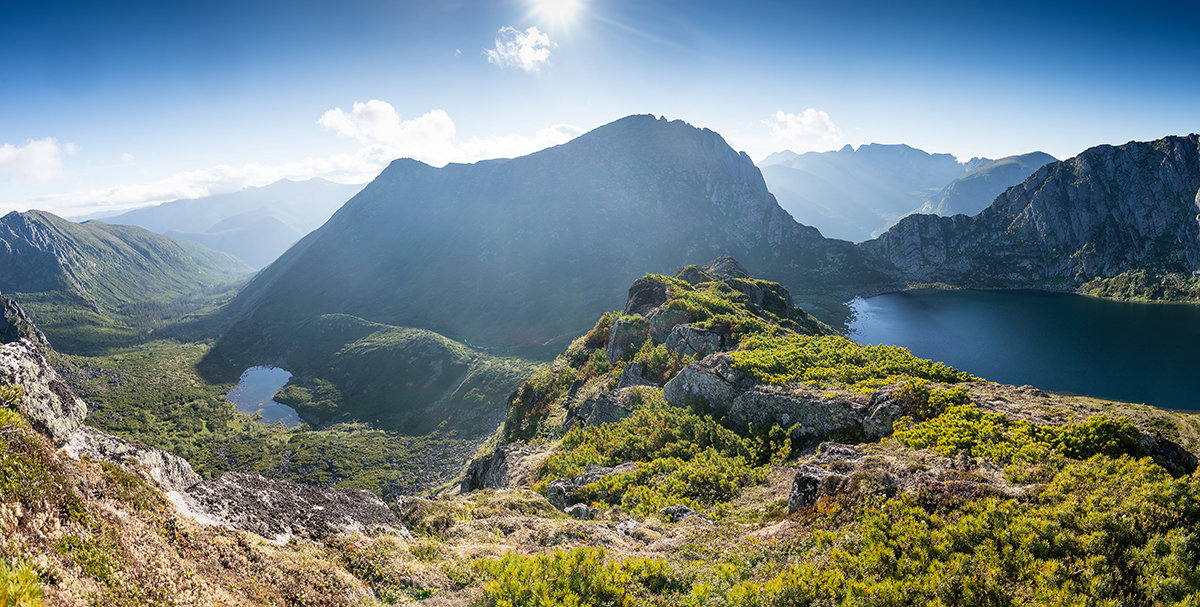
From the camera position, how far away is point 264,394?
13025cm

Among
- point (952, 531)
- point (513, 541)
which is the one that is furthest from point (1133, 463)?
point (513, 541)

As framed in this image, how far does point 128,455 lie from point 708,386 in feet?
74.4

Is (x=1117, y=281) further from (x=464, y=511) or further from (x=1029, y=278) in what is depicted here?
(x=464, y=511)

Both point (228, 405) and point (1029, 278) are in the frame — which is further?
point (1029, 278)

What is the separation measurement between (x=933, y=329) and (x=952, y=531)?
138929mm

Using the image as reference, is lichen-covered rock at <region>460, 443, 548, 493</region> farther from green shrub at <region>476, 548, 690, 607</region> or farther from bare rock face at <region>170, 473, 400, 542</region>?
green shrub at <region>476, 548, 690, 607</region>

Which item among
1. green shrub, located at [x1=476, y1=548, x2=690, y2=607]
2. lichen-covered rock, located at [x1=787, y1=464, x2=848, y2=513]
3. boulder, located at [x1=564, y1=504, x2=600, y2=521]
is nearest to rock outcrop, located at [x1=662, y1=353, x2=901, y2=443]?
lichen-covered rock, located at [x1=787, y1=464, x2=848, y2=513]

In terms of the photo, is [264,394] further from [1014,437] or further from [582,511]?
[1014,437]

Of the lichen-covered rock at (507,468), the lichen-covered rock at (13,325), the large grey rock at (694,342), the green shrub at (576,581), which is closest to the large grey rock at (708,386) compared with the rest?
the large grey rock at (694,342)

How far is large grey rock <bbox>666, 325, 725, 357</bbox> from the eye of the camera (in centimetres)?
3136

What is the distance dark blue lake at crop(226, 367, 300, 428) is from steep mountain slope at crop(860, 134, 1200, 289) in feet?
833

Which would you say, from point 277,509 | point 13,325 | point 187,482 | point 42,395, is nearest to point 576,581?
point 277,509

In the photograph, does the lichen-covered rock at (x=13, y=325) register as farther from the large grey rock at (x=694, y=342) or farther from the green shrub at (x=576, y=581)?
the green shrub at (x=576, y=581)

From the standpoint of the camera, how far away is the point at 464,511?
17.5 meters
